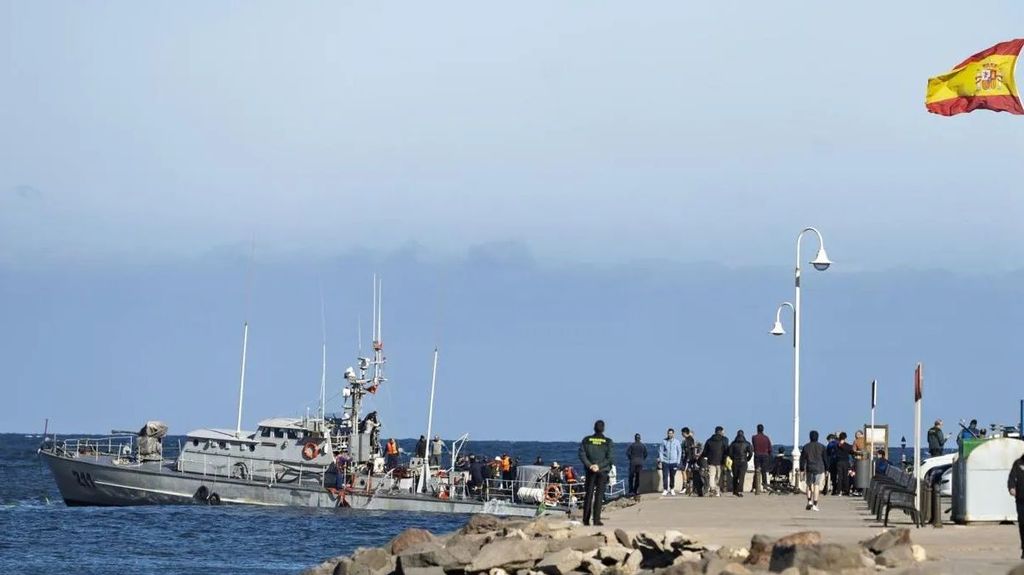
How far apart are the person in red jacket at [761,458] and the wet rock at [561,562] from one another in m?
19.0

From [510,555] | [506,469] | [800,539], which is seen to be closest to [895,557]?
[800,539]

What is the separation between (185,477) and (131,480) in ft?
7.42

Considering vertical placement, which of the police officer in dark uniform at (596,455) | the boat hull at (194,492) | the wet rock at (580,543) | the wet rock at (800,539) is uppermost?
the police officer in dark uniform at (596,455)

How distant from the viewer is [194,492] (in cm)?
5688

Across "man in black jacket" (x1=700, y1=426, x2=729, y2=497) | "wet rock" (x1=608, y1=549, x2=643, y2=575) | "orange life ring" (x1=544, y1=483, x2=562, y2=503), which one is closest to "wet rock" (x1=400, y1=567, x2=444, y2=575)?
"wet rock" (x1=608, y1=549, x2=643, y2=575)

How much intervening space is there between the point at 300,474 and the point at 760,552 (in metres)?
40.9

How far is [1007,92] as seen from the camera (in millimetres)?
28297

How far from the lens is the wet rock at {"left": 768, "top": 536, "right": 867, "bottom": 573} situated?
51.4 ft

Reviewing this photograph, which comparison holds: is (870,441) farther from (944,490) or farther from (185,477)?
(185,477)

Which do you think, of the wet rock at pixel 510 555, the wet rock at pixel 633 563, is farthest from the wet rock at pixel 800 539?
the wet rock at pixel 510 555

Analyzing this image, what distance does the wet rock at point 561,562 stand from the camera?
19859 millimetres

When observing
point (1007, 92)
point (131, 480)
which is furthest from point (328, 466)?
point (1007, 92)

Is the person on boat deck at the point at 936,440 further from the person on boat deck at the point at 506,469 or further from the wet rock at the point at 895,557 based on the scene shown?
the wet rock at the point at 895,557

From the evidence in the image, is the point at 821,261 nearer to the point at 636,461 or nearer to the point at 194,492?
the point at 636,461
